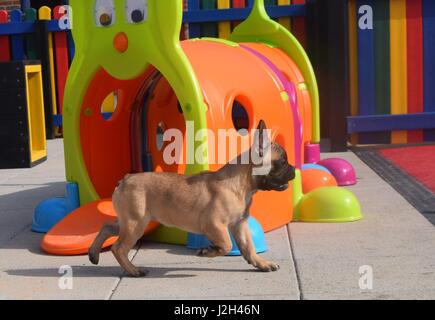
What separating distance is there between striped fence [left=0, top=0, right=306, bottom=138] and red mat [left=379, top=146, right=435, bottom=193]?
3148 millimetres

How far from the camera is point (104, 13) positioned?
575 centimetres

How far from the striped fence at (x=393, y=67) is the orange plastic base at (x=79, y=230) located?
563 centimetres

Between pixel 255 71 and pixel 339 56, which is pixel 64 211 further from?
pixel 339 56

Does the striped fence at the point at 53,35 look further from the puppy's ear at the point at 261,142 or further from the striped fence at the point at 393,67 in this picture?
the puppy's ear at the point at 261,142

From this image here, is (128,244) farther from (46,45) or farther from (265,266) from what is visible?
(46,45)

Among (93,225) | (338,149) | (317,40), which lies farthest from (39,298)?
(317,40)

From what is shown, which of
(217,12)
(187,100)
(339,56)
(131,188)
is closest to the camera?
(131,188)

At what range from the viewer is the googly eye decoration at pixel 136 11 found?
18.1 ft

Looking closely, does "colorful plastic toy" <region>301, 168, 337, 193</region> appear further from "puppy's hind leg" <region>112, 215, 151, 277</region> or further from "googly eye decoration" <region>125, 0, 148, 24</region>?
"puppy's hind leg" <region>112, 215, 151, 277</region>

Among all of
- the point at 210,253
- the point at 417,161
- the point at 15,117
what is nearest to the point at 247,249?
the point at 210,253

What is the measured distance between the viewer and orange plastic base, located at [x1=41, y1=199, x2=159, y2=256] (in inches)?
213

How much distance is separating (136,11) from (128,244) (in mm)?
1796

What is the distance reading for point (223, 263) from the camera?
16.6 feet

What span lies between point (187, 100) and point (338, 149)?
548cm
